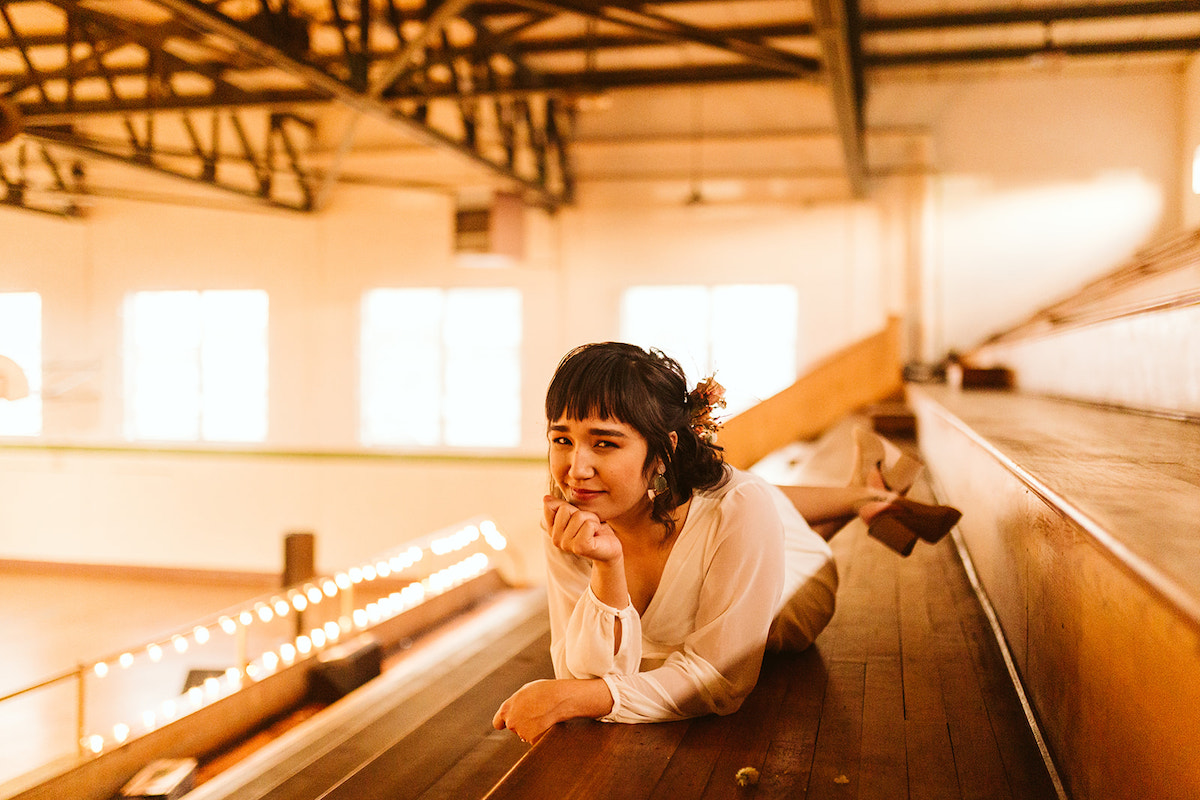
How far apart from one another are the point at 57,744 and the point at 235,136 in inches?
277

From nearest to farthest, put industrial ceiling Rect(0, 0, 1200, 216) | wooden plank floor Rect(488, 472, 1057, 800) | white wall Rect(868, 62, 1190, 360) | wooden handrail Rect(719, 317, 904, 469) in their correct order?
wooden plank floor Rect(488, 472, 1057, 800), industrial ceiling Rect(0, 0, 1200, 216), wooden handrail Rect(719, 317, 904, 469), white wall Rect(868, 62, 1190, 360)

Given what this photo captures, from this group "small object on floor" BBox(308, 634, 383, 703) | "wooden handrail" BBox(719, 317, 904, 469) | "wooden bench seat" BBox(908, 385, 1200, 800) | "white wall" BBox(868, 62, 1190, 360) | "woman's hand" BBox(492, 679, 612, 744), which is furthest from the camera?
"white wall" BBox(868, 62, 1190, 360)

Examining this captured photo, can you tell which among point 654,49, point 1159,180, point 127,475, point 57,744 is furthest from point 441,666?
point 1159,180

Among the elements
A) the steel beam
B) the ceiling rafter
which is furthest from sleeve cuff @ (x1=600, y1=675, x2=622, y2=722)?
the ceiling rafter

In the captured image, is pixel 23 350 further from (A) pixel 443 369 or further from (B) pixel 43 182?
(A) pixel 443 369

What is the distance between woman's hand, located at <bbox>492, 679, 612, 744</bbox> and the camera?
1.69 m

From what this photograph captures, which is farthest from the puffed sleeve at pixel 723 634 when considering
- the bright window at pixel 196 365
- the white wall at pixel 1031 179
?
the white wall at pixel 1031 179

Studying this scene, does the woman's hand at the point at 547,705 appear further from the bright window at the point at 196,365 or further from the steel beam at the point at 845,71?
the steel beam at the point at 845,71

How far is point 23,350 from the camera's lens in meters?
3.05

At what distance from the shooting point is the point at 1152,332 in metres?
3.59

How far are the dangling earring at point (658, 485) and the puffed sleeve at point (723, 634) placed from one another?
13 cm

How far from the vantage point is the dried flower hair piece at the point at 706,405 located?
6.30ft

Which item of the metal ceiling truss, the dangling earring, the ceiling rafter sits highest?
the ceiling rafter

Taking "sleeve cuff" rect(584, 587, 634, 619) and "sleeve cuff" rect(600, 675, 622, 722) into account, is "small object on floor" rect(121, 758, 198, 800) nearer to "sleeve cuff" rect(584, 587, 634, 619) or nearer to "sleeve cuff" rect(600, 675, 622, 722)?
"sleeve cuff" rect(600, 675, 622, 722)
